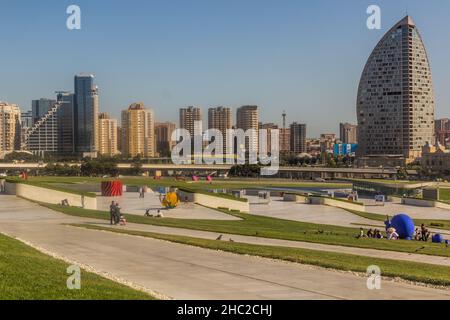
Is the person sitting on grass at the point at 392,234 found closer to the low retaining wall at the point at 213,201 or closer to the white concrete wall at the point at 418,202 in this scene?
the low retaining wall at the point at 213,201

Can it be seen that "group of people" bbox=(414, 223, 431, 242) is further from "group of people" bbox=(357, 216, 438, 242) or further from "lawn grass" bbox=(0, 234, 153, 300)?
"lawn grass" bbox=(0, 234, 153, 300)

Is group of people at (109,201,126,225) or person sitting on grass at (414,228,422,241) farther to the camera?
person sitting on grass at (414,228,422,241)

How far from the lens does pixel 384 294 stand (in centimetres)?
1123

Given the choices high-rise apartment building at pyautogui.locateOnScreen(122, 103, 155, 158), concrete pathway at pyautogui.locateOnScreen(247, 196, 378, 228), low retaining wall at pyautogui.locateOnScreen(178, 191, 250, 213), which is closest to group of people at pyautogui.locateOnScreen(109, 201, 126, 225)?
concrete pathway at pyautogui.locateOnScreen(247, 196, 378, 228)

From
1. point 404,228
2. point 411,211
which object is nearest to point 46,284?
point 404,228

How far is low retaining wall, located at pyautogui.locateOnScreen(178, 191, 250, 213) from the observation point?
132ft

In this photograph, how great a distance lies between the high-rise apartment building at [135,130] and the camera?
189 metres

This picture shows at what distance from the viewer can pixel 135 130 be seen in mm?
193750

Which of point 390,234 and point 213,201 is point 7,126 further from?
point 390,234

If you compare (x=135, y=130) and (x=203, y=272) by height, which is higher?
(x=135, y=130)

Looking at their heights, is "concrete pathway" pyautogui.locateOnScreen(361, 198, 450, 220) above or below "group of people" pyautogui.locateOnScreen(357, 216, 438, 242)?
below

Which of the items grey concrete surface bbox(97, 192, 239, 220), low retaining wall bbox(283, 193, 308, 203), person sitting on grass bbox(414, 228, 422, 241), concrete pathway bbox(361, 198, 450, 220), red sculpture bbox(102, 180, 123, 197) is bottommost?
concrete pathway bbox(361, 198, 450, 220)

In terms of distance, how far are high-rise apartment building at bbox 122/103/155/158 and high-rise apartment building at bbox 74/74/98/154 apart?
41.6ft

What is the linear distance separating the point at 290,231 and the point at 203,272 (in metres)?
13.7
